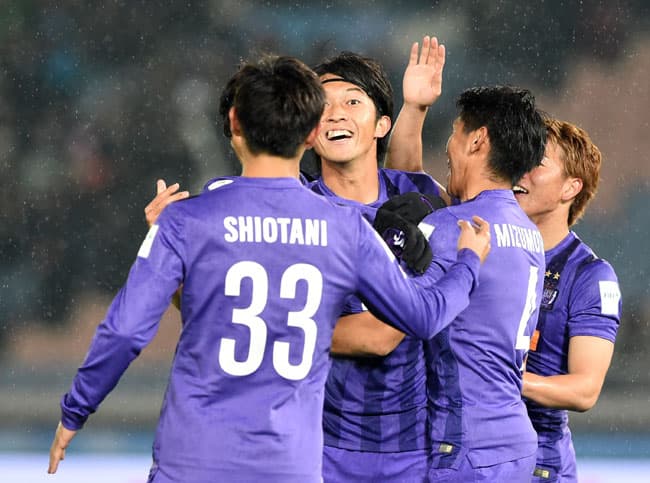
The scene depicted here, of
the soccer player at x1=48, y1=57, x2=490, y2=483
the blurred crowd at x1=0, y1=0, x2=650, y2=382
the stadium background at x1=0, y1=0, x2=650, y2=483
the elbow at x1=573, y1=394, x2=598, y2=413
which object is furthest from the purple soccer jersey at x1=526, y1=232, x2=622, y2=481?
the blurred crowd at x1=0, y1=0, x2=650, y2=382

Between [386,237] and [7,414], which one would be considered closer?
[386,237]

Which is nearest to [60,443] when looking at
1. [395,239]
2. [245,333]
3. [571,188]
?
[245,333]

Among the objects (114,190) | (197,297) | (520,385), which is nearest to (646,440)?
(114,190)

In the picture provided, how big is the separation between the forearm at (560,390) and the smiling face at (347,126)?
766 mm

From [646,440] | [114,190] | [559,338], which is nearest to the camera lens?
[559,338]

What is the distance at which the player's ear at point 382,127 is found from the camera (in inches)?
125

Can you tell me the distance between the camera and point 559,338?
314cm

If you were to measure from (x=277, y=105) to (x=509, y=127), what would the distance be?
2.48ft

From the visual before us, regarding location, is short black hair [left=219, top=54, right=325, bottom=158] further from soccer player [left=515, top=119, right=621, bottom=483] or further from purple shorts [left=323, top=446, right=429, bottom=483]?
soccer player [left=515, top=119, right=621, bottom=483]

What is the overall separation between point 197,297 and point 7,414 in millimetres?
6596

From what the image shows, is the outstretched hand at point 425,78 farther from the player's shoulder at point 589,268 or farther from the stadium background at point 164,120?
the stadium background at point 164,120

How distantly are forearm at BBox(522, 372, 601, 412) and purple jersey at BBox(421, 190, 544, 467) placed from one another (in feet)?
1.05

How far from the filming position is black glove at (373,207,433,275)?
8.01ft

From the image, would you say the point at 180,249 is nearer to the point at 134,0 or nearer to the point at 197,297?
the point at 197,297
